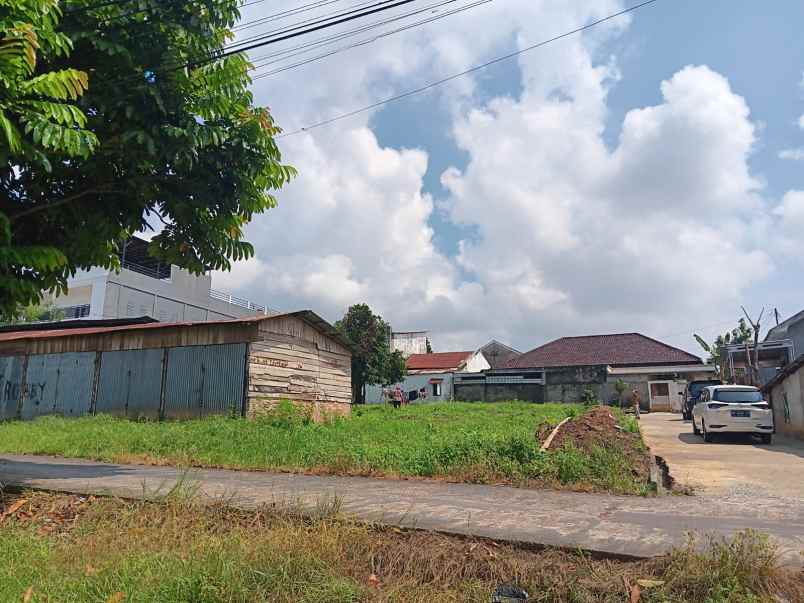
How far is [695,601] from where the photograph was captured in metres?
3.49

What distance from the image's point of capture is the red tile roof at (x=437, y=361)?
52.2m

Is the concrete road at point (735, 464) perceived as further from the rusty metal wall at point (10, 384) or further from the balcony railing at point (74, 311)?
the balcony railing at point (74, 311)

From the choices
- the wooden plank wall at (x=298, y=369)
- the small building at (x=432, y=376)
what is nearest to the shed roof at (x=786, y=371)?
the wooden plank wall at (x=298, y=369)

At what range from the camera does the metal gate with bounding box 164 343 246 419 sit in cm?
1722

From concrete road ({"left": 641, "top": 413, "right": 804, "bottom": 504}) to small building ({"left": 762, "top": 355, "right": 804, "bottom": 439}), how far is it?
57cm

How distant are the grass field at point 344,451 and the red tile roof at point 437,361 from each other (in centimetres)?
3650

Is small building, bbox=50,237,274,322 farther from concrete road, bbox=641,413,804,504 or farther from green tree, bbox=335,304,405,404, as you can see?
concrete road, bbox=641,413,804,504

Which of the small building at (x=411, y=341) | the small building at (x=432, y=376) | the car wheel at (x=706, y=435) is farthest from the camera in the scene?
the small building at (x=411, y=341)

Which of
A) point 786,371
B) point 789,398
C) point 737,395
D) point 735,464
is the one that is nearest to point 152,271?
point 737,395

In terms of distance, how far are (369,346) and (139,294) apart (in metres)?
14.1

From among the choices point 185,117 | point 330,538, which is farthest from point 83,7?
point 330,538

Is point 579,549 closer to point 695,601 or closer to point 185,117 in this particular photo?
point 695,601

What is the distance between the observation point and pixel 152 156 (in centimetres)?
674

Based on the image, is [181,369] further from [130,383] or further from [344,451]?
[344,451]
